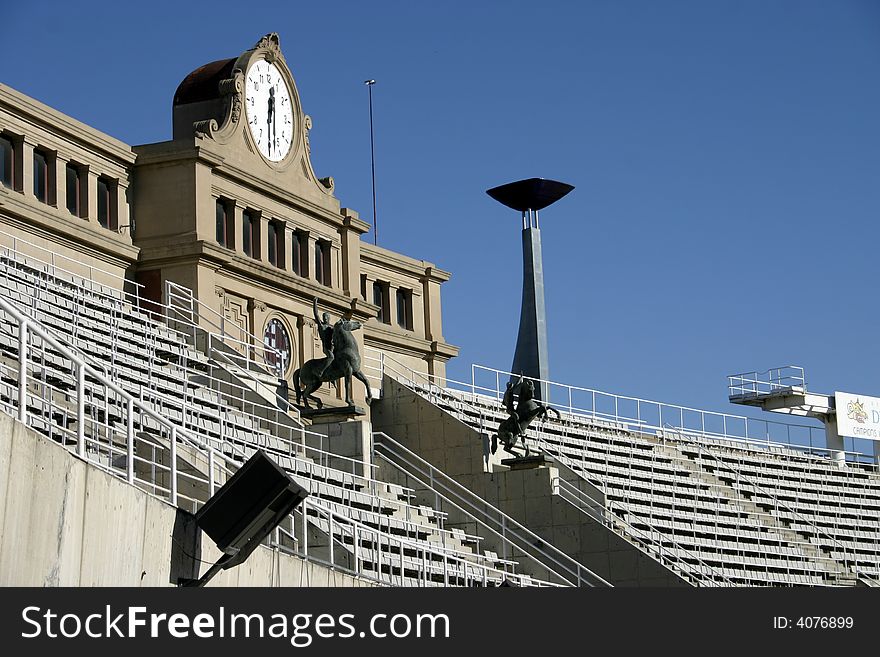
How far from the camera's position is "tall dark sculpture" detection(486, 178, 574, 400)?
1870 inches

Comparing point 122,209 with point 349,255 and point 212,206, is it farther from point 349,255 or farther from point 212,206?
point 349,255

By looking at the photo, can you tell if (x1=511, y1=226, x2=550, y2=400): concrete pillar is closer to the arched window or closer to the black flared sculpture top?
the black flared sculpture top

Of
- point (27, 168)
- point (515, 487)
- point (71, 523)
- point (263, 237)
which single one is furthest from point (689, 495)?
point (71, 523)

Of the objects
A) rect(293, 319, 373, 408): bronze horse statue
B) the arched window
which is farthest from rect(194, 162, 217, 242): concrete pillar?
rect(293, 319, 373, 408): bronze horse statue

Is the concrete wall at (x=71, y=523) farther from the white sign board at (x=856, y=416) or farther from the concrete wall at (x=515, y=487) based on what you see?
the white sign board at (x=856, y=416)

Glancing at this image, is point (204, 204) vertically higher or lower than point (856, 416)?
higher

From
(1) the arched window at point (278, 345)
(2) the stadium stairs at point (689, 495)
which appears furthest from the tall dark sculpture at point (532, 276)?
(1) the arched window at point (278, 345)

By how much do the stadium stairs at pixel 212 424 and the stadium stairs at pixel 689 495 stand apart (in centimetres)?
302

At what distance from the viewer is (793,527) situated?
35.3 m

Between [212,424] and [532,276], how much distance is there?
24.2 meters

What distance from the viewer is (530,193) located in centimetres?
4931
